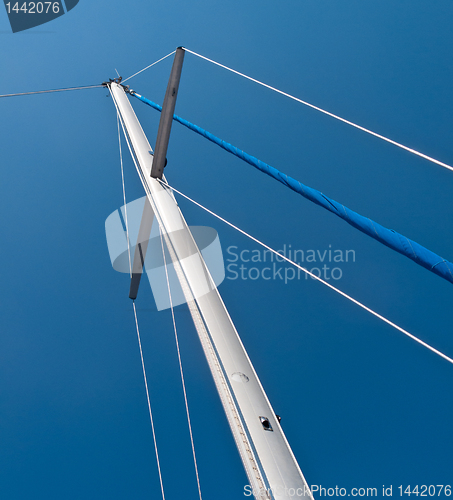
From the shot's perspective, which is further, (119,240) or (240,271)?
(119,240)

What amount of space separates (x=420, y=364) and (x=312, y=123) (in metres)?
5.27

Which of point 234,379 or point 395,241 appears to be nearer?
point 395,241

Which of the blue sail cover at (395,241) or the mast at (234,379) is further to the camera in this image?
the mast at (234,379)

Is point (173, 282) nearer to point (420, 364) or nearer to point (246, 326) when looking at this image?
point (246, 326)

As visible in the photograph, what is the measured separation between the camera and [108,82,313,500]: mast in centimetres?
306

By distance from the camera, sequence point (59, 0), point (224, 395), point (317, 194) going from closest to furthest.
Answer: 1. point (317, 194)
2. point (224, 395)
3. point (59, 0)

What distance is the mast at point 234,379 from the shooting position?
306 cm

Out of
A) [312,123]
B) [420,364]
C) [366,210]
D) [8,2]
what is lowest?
[420,364]

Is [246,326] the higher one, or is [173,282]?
[173,282]

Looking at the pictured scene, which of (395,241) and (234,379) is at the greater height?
(395,241)

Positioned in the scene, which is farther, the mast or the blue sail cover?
the mast

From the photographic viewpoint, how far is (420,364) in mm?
6023

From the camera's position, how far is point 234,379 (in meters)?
3.71

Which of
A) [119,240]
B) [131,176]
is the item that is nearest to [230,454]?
[119,240]
